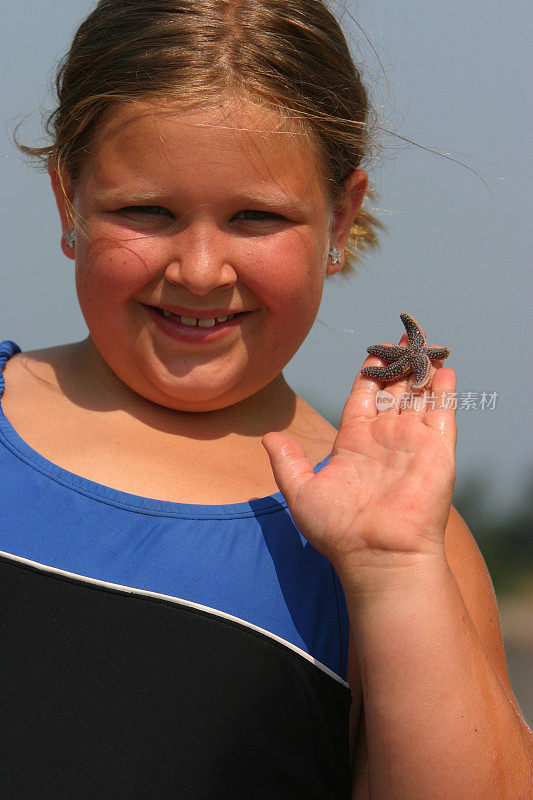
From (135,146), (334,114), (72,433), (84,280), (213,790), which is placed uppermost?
(334,114)

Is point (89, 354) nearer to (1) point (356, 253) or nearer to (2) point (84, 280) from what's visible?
(2) point (84, 280)

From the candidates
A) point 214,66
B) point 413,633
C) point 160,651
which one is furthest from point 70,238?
point 413,633

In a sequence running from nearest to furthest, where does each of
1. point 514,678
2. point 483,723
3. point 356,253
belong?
point 483,723, point 356,253, point 514,678

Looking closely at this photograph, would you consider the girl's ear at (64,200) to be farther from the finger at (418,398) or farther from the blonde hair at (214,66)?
the finger at (418,398)

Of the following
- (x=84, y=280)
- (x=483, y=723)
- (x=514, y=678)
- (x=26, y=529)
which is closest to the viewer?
(x=483, y=723)

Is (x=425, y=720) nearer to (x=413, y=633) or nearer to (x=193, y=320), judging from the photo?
(x=413, y=633)

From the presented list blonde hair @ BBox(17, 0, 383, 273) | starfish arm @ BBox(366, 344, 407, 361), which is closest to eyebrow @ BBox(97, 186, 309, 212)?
blonde hair @ BBox(17, 0, 383, 273)

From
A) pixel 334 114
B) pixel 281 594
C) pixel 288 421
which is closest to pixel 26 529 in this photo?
pixel 281 594
